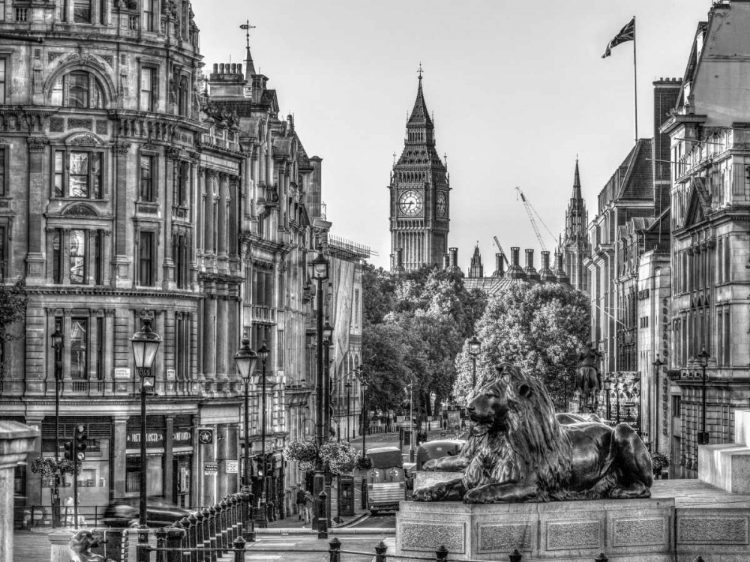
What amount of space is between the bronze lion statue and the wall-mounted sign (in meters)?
46.0

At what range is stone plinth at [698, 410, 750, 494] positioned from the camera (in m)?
30.6

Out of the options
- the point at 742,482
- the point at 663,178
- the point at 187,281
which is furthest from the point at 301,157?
the point at 742,482

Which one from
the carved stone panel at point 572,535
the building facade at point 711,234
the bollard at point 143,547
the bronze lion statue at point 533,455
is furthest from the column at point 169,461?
the carved stone panel at point 572,535

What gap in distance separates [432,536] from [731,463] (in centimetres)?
537

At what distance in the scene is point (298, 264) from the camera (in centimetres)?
10725

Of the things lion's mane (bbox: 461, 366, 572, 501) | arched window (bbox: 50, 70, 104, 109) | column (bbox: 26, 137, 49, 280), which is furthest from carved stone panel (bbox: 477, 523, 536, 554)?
arched window (bbox: 50, 70, 104, 109)

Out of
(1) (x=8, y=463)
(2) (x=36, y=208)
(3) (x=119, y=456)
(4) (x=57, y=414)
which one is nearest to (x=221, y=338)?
(3) (x=119, y=456)

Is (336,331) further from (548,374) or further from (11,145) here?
(11,145)

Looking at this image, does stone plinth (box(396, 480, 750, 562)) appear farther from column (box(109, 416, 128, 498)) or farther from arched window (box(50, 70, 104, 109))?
arched window (box(50, 70, 104, 109))

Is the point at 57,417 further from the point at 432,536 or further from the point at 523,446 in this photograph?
the point at 523,446

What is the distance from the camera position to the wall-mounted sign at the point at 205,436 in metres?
74.7

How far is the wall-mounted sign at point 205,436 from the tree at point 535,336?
296ft

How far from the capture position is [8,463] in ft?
57.2

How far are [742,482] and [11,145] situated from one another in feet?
136
